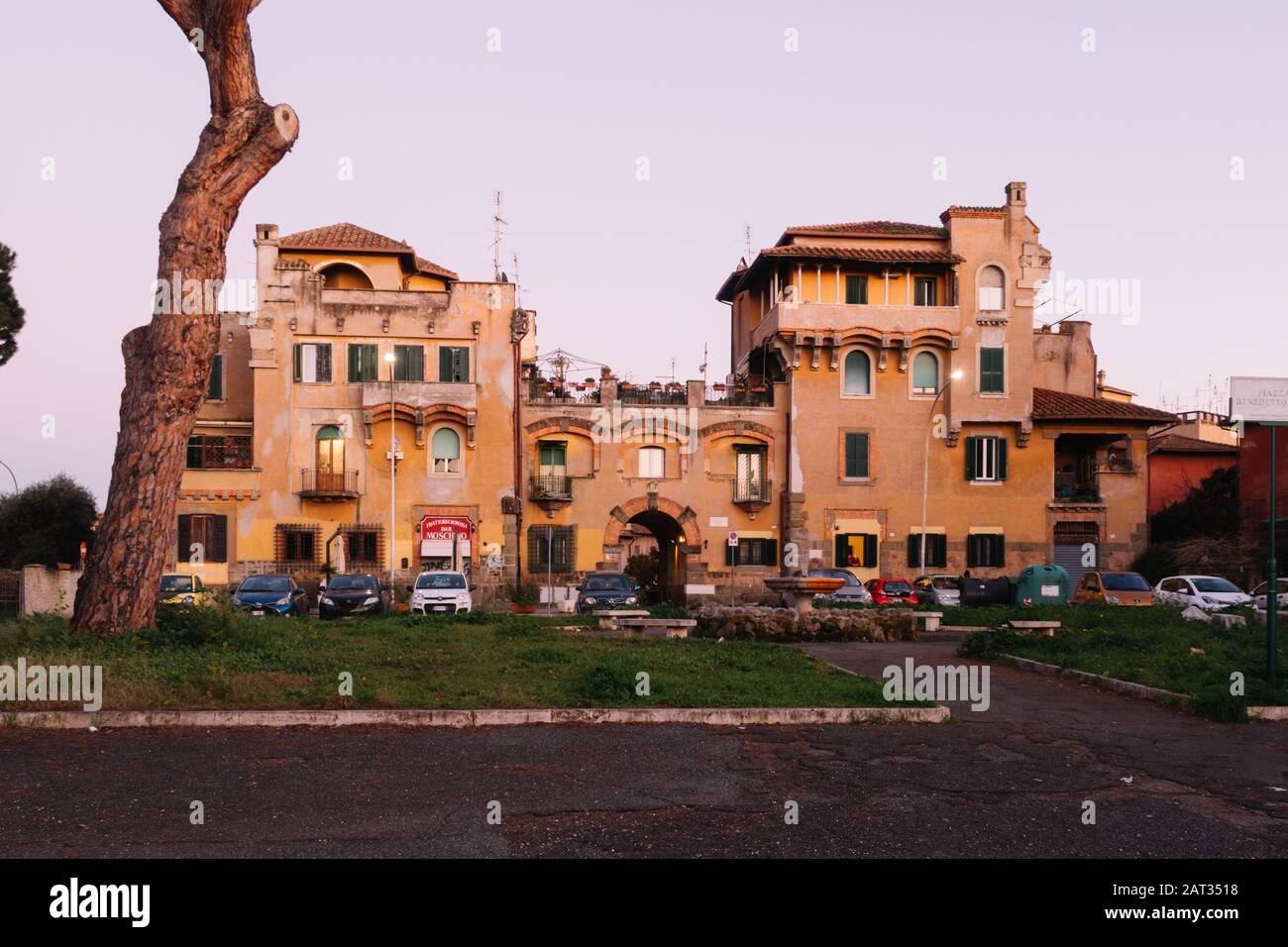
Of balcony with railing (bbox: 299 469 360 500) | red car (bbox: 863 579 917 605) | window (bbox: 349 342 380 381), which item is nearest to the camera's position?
red car (bbox: 863 579 917 605)

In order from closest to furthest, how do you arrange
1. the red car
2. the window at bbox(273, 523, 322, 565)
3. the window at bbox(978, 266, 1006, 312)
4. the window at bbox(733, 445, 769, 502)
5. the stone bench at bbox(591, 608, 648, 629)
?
the stone bench at bbox(591, 608, 648, 629), the red car, the window at bbox(273, 523, 322, 565), the window at bbox(733, 445, 769, 502), the window at bbox(978, 266, 1006, 312)

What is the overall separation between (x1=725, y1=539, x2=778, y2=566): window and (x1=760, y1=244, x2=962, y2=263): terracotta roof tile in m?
12.0

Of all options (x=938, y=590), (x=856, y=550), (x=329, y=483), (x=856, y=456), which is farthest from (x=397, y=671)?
(x=856, y=456)

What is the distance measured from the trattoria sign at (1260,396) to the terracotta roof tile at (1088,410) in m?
35.0

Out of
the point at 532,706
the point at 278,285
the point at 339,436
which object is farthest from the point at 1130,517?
the point at 532,706

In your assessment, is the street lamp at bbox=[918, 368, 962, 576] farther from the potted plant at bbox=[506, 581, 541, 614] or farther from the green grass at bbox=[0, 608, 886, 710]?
the green grass at bbox=[0, 608, 886, 710]

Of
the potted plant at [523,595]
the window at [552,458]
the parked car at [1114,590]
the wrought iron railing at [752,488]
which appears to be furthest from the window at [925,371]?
the potted plant at [523,595]

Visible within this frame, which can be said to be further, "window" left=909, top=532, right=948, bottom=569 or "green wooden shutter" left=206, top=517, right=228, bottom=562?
"window" left=909, top=532, right=948, bottom=569

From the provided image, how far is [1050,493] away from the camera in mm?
48375

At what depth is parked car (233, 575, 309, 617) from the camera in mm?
31328

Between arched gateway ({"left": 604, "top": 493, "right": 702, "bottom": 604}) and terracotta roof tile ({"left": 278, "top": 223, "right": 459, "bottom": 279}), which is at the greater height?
terracotta roof tile ({"left": 278, "top": 223, "right": 459, "bottom": 279})

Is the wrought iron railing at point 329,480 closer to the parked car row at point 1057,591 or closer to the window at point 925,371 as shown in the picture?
the parked car row at point 1057,591

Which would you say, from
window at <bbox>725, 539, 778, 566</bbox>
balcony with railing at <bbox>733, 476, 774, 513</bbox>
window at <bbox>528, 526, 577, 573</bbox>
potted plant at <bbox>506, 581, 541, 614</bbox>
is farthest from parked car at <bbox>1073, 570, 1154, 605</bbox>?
window at <bbox>528, 526, 577, 573</bbox>
